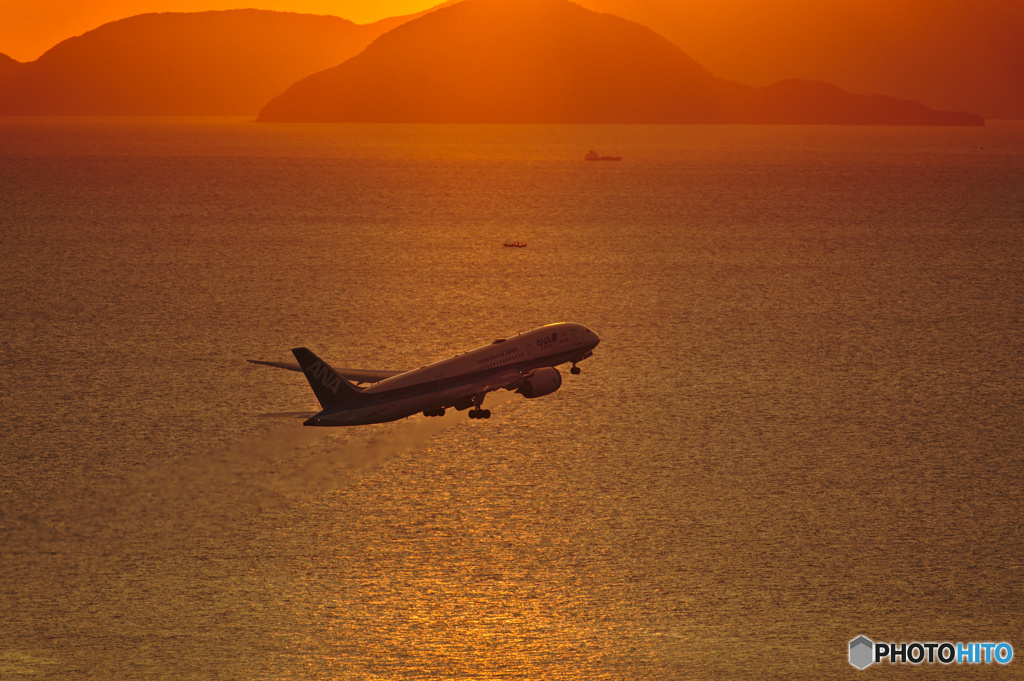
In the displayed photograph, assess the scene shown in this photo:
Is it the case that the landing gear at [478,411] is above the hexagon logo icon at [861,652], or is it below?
above

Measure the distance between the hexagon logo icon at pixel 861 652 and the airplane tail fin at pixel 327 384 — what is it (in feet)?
97.9

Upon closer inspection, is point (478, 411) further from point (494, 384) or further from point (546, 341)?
point (546, 341)

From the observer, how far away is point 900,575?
1929 inches

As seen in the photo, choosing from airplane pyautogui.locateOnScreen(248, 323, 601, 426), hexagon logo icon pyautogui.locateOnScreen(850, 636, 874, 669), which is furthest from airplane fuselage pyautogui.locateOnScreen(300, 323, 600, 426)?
hexagon logo icon pyautogui.locateOnScreen(850, 636, 874, 669)

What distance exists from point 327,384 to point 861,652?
31.3 meters

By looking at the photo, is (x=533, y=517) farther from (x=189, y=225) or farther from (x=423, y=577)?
(x=189, y=225)

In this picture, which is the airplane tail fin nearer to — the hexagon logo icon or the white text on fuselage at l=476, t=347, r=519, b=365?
the white text on fuselage at l=476, t=347, r=519, b=365

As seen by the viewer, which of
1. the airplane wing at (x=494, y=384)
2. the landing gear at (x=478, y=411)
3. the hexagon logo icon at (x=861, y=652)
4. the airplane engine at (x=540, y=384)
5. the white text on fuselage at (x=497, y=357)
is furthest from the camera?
the airplane engine at (x=540, y=384)

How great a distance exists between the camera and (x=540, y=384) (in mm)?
69562

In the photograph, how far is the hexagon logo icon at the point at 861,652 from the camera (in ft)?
139

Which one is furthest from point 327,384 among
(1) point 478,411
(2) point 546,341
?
(2) point 546,341

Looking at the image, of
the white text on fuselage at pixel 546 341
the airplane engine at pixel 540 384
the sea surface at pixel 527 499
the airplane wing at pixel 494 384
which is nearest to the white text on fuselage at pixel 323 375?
the sea surface at pixel 527 499

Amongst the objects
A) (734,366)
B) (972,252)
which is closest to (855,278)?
(972,252)

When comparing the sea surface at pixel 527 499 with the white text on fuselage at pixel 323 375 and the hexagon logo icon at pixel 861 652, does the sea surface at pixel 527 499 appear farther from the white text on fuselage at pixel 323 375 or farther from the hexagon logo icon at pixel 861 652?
the white text on fuselage at pixel 323 375
